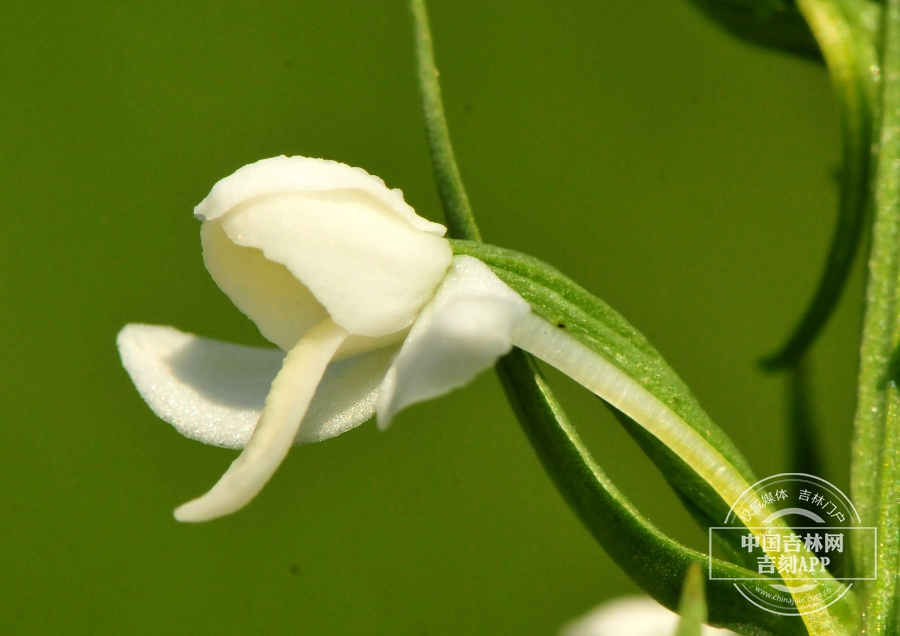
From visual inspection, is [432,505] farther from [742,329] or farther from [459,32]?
[459,32]

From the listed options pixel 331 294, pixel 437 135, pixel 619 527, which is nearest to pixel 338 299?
pixel 331 294

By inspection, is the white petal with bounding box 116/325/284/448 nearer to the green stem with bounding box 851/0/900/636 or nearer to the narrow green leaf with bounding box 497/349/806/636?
the narrow green leaf with bounding box 497/349/806/636

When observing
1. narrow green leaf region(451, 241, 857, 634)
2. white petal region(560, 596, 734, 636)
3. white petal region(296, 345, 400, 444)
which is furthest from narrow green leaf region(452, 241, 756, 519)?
white petal region(560, 596, 734, 636)

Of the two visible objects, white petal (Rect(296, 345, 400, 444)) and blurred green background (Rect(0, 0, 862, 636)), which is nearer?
white petal (Rect(296, 345, 400, 444))

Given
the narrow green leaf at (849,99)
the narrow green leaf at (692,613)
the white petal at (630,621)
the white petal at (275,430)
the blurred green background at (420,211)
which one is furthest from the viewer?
the blurred green background at (420,211)

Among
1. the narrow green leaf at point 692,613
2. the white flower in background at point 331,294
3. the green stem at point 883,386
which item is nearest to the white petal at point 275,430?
the white flower in background at point 331,294

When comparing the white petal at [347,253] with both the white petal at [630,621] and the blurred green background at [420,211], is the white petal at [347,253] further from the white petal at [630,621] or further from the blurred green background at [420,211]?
the blurred green background at [420,211]

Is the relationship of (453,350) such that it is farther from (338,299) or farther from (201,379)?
(201,379)
